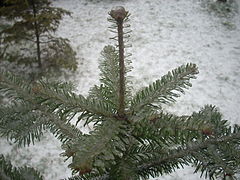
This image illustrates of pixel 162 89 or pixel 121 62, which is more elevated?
pixel 121 62

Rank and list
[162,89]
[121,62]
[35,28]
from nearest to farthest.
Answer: [121,62] → [162,89] → [35,28]

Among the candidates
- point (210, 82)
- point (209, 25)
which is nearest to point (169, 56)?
point (210, 82)

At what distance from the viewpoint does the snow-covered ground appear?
3.60m

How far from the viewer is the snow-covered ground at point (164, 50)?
11.8 feet

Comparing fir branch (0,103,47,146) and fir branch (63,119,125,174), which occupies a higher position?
fir branch (63,119,125,174)

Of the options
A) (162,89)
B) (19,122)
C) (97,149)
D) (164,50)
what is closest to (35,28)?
(164,50)

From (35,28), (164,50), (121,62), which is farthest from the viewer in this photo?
(164,50)

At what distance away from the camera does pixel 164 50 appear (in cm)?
552

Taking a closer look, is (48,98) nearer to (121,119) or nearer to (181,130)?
(121,119)

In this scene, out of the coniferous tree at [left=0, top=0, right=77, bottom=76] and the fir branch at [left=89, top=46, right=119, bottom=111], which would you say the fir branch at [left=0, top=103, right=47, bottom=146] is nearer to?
the fir branch at [left=89, top=46, right=119, bottom=111]

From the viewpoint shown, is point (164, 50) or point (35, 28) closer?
point (35, 28)

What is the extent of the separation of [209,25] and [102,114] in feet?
20.2

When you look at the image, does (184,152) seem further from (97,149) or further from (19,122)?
(19,122)

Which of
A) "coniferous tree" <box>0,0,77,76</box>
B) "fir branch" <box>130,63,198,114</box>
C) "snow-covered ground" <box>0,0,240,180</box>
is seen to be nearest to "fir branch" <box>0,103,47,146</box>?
"fir branch" <box>130,63,198,114</box>
